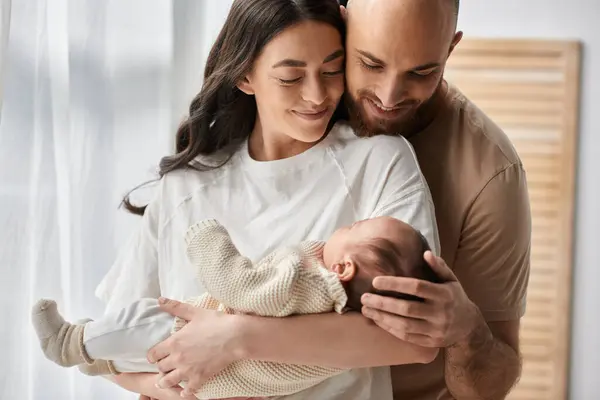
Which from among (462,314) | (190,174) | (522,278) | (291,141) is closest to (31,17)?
(190,174)

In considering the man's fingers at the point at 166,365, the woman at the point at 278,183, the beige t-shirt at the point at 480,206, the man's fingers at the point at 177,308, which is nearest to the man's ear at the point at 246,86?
the woman at the point at 278,183

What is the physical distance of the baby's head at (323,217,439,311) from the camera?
1429 millimetres

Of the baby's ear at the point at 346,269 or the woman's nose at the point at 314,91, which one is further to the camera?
the woman's nose at the point at 314,91

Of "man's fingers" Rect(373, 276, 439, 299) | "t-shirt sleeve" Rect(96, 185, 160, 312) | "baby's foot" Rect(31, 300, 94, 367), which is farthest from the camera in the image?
"t-shirt sleeve" Rect(96, 185, 160, 312)

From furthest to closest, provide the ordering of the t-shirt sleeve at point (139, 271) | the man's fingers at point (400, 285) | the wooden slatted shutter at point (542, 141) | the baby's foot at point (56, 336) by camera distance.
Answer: the wooden slatted shutter at point (542, 141) < the t-shirt sleeve at point (139, 271) < the baby's foot at point (56, 336) < the man's fingers at point (400, 285)

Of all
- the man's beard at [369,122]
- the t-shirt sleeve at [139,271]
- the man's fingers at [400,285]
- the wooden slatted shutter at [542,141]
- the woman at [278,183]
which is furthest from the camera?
the wooden slatted shutter at [542,141]

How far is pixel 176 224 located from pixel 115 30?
53cm

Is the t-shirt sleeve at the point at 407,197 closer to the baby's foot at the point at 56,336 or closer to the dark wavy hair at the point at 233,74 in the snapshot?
the dark wavy hair at the point at 233,74

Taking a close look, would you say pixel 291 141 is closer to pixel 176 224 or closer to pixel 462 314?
pixel 176 224

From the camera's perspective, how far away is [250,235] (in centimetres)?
175

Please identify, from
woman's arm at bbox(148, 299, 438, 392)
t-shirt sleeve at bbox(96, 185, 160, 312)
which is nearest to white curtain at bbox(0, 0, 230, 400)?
t-shirt sleeve at bbox(96, 185, 160, 312)

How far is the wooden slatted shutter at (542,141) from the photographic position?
3.58 meters

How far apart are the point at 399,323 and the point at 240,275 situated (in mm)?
279

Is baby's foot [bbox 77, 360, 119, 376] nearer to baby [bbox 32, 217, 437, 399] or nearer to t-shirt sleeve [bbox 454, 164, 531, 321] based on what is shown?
baby [bbox 32, 217, 437, 399]
